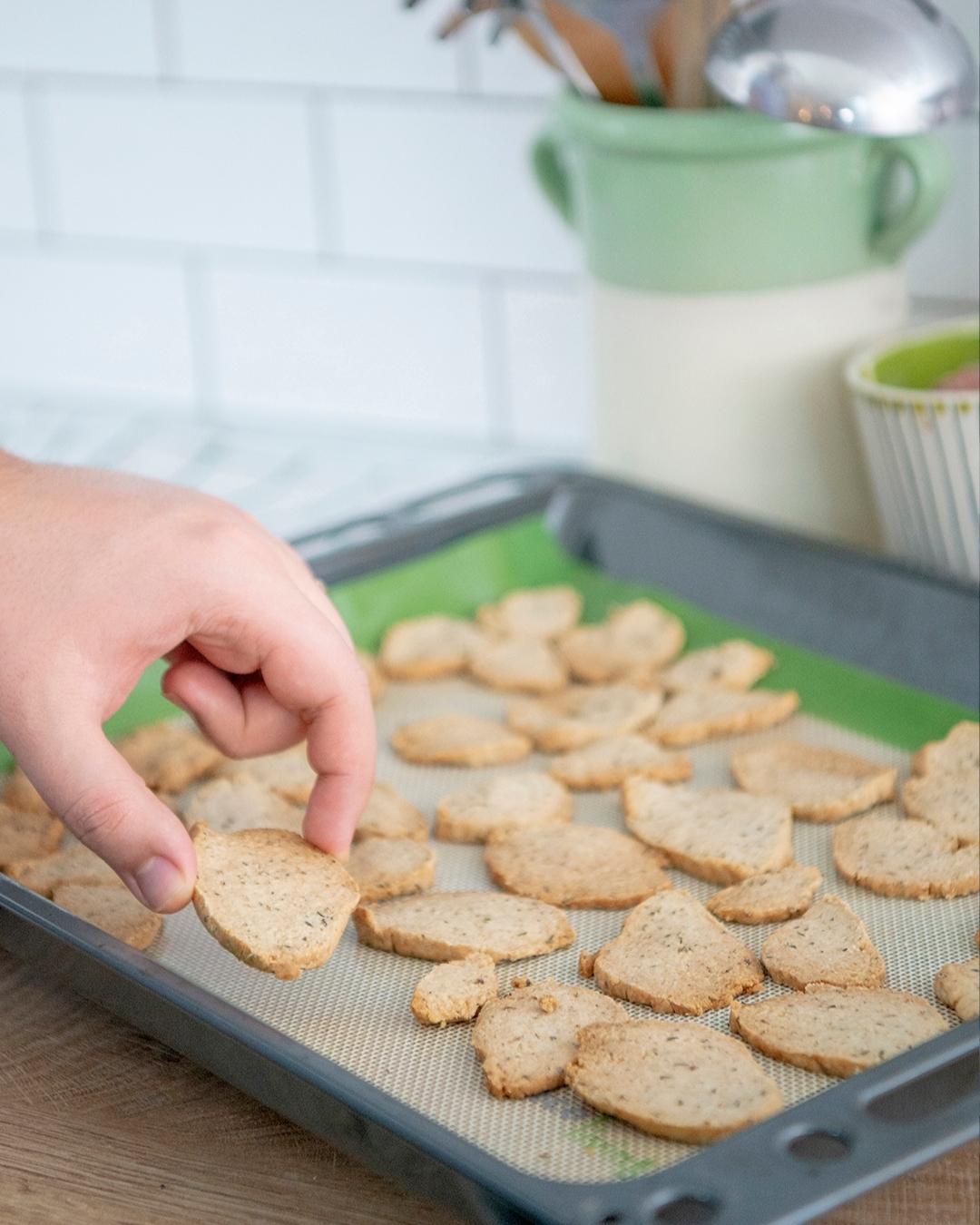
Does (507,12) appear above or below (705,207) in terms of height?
above

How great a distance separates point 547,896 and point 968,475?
1.19 ft

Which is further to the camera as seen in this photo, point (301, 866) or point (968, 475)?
point (968, 475)

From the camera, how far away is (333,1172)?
1.93 ft

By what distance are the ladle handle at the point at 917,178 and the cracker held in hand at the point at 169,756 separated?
0.54m

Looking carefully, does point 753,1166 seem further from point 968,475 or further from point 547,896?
point 968,475

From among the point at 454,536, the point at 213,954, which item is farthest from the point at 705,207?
the point at 213,954

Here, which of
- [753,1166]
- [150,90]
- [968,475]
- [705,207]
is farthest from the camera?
[150,90]

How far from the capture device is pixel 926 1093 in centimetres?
55

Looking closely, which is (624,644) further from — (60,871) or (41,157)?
(41,157)

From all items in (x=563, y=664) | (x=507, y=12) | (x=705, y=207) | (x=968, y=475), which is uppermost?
(x=507, y=12)

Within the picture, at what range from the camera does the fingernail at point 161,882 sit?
2.01 ft

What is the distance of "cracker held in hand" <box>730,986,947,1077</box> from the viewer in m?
0.60

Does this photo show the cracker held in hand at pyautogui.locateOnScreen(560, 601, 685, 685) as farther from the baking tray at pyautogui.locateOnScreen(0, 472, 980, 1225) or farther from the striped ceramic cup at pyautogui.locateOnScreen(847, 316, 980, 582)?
the striped ceramic cup at pyautogui.locateOnScreen(847, 316, 980, 582)

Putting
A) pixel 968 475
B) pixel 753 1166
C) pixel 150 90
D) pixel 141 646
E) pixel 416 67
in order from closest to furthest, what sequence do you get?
pixel 753 1166 < pixel 141 646 < pixel 968 475 < pixel 416 67 < pixel 150 90
